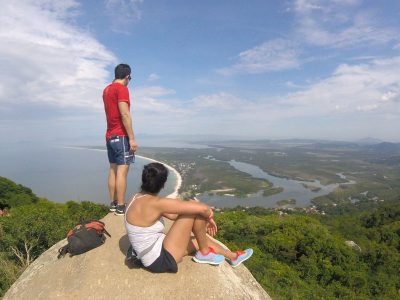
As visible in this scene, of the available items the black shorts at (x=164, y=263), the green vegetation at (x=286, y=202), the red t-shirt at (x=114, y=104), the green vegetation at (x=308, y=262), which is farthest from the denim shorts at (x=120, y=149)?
the green vegetation at (x=286, y=202)

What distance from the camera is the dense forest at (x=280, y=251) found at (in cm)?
1434

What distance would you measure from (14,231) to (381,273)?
72.8ft

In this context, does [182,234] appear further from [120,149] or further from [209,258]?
[120,149]

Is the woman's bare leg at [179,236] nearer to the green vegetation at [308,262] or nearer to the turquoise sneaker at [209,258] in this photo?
the turquoise sneaker at [209,258]

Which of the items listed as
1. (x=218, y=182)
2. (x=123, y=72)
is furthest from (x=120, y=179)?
(x=218, y=182)

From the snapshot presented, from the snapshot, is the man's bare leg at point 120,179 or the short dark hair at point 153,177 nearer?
the short dark hair at point 153,177

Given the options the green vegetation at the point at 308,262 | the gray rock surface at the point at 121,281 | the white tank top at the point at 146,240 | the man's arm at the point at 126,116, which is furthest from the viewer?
the green vegetation at the point at 308,262

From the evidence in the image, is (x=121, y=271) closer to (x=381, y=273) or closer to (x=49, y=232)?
(x=49, y=232)

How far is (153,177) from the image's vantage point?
4.23 metres

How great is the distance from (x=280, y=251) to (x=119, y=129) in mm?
18696

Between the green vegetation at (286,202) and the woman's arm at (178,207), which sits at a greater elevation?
the woman's arm at (178,207)

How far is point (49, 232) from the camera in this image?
14.9 metres

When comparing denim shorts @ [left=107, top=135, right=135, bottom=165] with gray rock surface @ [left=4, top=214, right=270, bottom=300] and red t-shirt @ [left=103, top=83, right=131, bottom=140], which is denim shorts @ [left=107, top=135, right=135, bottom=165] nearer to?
red t-shirt @ [left=103, top=83, right=131, bottom=140]

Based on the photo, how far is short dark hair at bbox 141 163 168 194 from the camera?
4219 millimetres
